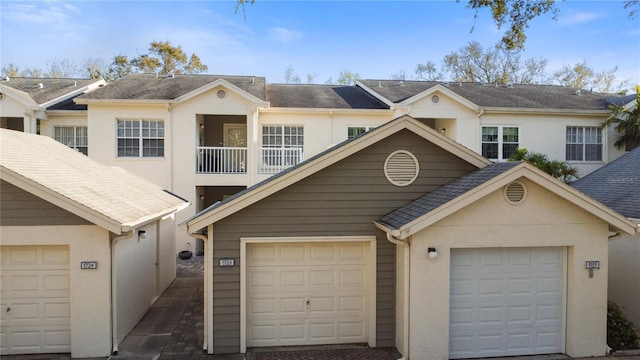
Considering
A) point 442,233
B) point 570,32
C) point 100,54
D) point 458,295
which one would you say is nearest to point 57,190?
point 442,233

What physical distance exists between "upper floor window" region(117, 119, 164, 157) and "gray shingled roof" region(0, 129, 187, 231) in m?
5.96

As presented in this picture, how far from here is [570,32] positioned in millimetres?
10820

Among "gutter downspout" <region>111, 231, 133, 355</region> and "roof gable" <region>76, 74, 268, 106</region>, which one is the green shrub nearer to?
"gutter downspout" <region>111, 231, 133, 355</region>

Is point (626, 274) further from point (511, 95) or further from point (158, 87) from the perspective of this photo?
point (158, 87)

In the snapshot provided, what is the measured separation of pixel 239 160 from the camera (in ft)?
59.4

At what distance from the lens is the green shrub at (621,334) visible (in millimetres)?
8117

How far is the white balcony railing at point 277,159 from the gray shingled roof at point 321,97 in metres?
2.30

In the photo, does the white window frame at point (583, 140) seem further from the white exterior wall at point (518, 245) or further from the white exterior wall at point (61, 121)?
the white exterior wall at point (61, 121)

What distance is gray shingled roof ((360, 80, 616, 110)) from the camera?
19891 mm

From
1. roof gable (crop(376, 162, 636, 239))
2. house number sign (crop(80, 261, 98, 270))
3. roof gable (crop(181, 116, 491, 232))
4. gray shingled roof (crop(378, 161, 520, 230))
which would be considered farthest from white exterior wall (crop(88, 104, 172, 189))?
roof gable (crop(376, 162, 636, 239))

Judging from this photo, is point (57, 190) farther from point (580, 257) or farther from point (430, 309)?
point (580, 257)

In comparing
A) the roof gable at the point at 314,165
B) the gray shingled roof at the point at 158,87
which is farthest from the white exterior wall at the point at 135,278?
the gray shingled roof at the point at 158,87

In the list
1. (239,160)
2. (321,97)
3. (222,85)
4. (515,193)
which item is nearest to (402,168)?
(515,193)

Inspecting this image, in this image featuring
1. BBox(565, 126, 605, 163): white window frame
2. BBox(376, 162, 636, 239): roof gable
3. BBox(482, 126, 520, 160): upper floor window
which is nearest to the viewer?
BBox(376, 162, 636, 239): roof gable
